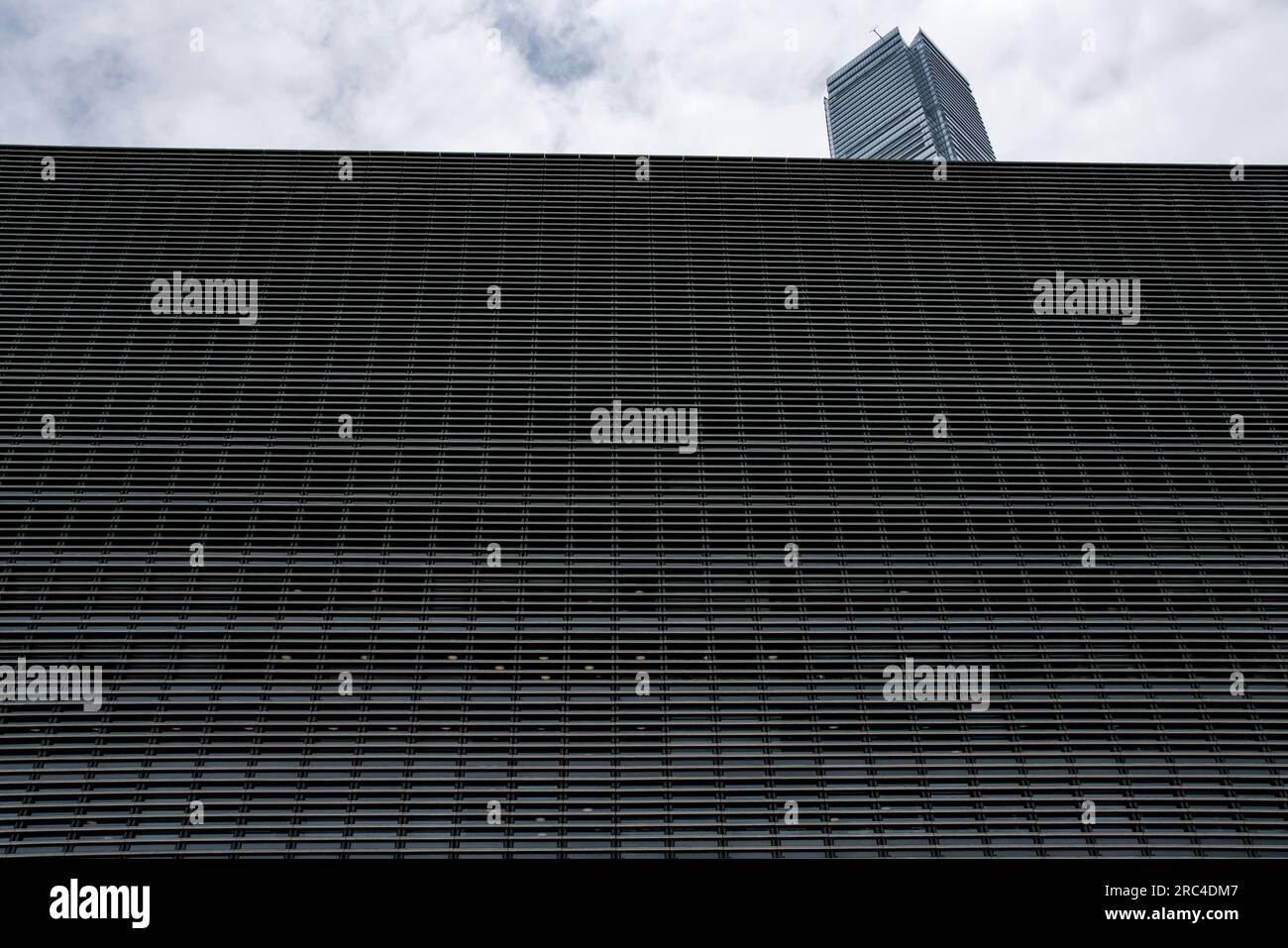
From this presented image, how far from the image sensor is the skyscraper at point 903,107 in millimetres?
89125

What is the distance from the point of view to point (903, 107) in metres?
91.9

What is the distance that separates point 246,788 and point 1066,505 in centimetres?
1304

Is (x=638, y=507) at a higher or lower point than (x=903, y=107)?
lower

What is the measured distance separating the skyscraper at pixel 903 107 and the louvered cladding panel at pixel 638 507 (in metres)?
75.0

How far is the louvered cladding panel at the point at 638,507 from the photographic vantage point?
11.4 metres

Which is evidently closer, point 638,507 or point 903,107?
point 638,507

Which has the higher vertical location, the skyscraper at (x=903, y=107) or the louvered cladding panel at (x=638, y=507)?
the skyscraper at (x=903, y=107)

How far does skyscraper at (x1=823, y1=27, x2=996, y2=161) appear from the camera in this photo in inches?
3509

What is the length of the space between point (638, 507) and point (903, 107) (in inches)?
3621

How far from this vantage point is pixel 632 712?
12.0 metres

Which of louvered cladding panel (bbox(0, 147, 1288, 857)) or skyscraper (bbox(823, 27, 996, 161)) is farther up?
skyscraper (bbox(823, 27, 996, 161))

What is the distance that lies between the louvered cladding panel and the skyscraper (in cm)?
7495

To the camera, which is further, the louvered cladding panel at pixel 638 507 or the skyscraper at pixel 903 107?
the skyscraper at pixel 903 107
